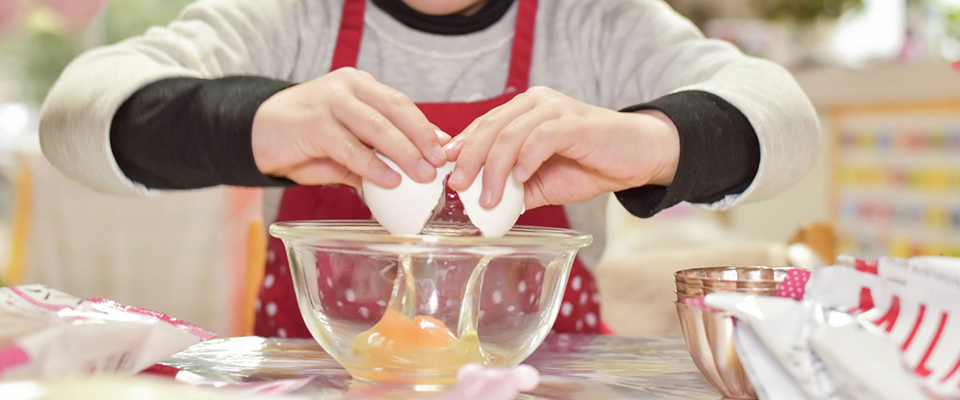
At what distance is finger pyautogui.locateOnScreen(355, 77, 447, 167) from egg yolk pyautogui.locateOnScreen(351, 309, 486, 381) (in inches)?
4.2

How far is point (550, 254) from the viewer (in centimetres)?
47

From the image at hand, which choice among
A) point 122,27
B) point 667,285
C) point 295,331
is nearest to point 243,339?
point 295,331

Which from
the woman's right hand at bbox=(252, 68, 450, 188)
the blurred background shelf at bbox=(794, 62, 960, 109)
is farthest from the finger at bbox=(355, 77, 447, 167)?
the blurred background shelf at bbox=(794, 62, 960, 109)

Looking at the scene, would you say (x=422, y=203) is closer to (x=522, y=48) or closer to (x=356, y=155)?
(x=356, y=155)

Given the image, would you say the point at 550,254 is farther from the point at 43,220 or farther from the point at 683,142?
the point at 43,220

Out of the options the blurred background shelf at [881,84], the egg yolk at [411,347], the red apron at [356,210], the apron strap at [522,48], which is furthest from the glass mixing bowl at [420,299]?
the blurred background shelf at [881,84]

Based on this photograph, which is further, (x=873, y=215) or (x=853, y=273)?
(x=873, y=215)

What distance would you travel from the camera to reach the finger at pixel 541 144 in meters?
0.51

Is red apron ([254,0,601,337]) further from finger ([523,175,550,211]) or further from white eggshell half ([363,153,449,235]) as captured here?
white eggshell half ([363,153,449,235])

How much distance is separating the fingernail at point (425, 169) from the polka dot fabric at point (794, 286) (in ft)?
0.69

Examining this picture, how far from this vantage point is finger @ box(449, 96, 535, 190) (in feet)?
1.66

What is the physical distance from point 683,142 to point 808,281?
0.18 metres

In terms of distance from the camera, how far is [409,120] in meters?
0.51

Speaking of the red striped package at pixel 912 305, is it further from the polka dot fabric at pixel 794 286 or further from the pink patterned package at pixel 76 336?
the pink patterned package at pixel 76 336
